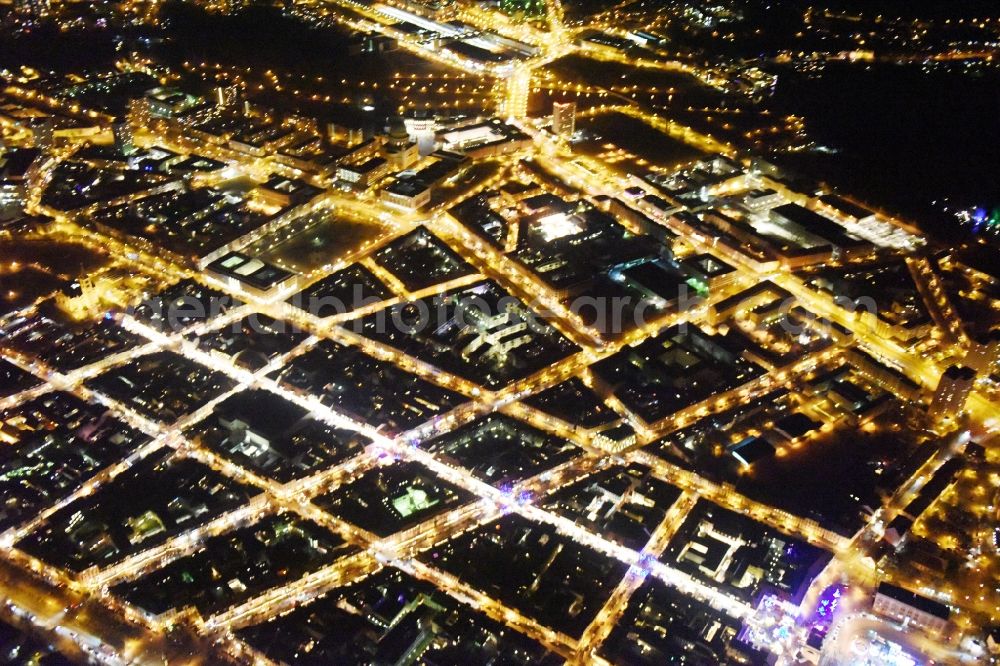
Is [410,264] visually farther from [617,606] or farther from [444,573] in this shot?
[617,606]

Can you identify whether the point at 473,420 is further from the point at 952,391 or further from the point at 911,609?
the point at 952,391

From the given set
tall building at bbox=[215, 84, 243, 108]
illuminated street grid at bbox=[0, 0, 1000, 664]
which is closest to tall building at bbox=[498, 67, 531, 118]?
illuminated street grid at bbox=[0, 0, 1000, 664]

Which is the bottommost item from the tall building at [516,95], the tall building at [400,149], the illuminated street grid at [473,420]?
the illuminated street grid at [473,420]

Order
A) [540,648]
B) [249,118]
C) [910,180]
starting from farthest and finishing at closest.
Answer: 1. [249,118]
2. [910,180]
3. [540,648]

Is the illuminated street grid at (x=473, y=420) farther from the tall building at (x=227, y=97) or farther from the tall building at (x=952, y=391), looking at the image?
the tall building at (x=227, y=97)

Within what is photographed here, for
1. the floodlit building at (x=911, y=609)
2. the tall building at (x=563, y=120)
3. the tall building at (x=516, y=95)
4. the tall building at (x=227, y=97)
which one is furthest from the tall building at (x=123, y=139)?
the floodlit building at (x=911, y=609)

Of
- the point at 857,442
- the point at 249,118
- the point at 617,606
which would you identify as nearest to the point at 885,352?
the point at 857,442

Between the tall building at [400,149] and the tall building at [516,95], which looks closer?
the tall building at [400,149]
